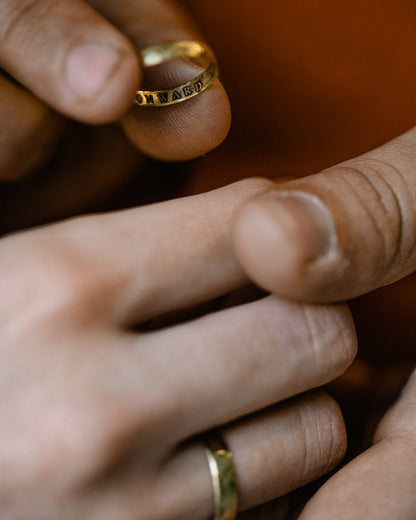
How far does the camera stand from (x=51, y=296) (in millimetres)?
502

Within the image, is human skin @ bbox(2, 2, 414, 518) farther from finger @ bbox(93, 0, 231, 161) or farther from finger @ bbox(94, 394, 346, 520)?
finger @ bbox(94, 394, 346, 520)

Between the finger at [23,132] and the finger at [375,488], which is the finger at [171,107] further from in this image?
the finger at [375,488]

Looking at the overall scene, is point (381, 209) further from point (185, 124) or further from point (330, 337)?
point (185, 124)

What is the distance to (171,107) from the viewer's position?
25.3 inches

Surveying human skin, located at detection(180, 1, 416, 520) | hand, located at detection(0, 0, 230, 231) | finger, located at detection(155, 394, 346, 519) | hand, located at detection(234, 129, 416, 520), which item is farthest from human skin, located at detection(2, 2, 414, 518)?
finger, located at detection(155, 394, 346, 519)

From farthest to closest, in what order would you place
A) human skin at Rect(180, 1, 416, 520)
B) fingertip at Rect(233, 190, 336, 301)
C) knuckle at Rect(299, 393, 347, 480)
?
human skin at Rect(180, 1, 416, 520) → knuckle at Rect(299, 393, 347, 480) → fingertip at Rect(233, 190, 336, 301)

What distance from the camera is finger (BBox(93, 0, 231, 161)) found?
614 mm

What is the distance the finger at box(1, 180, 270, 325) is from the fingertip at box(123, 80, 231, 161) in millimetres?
125

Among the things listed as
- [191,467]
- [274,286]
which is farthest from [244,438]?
[274,286]

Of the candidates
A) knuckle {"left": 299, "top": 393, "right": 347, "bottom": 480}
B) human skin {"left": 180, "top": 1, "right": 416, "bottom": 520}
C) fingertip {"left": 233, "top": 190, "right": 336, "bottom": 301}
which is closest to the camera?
fingertip {"left": 233, "top": 190, "right": 336, "bottom": 301}

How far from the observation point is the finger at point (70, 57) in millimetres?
522

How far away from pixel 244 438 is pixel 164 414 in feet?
0.32

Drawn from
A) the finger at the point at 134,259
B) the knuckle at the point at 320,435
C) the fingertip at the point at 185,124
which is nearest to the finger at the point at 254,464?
the knuckle at the point at 320,435

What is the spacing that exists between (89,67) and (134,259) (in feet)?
0.56
